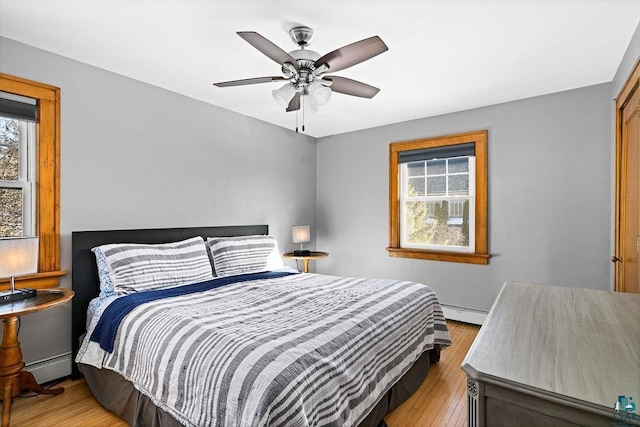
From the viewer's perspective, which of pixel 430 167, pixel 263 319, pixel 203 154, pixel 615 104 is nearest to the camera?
pixel 263 319

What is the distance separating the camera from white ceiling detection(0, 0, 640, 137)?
6.45ft

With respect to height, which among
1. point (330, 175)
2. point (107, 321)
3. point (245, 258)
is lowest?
point (107, 321)

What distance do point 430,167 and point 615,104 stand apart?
1802 millimetres

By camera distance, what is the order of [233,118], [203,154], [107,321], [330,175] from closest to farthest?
[107,321], [203,154], [233,118], [330,175]

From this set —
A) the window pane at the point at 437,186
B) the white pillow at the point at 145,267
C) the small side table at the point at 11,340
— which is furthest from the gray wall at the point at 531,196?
the small side table at the point at 11,340

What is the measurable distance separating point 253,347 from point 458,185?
10.8ft

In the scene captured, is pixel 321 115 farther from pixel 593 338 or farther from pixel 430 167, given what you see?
pixel 593 338

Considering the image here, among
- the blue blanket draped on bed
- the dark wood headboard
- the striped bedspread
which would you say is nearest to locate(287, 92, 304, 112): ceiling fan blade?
the striped bedspread

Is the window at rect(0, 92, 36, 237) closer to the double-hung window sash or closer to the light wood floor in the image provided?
the light wood floor

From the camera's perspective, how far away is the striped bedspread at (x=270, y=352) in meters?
1.39

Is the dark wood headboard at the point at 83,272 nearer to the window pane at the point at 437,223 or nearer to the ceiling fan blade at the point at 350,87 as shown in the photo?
the ceiling fan blade at the point at 350,87

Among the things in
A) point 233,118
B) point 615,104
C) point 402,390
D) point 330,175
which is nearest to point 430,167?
point 330,175

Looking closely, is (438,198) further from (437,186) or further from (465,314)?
(465,314)

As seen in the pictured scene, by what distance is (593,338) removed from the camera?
1021mm
